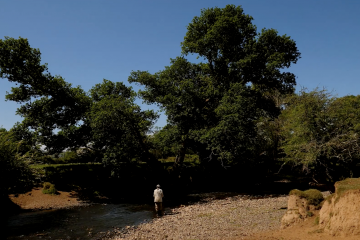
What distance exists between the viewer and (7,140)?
1944 centimetres

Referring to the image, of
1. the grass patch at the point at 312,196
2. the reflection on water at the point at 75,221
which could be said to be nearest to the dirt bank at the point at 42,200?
the reflection on water at the point at 75,221

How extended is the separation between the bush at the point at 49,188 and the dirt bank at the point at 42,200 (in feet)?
1.19

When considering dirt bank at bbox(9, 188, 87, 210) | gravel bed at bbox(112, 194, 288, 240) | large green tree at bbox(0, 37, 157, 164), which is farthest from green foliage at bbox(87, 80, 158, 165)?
gravel bed at bbox(112, 194, 288, 240)

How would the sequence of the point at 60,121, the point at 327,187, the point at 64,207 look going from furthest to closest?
the point at 60,121 < the point at 327,187 < the point at 64,207

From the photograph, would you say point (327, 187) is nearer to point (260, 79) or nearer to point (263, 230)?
point (260, 79)

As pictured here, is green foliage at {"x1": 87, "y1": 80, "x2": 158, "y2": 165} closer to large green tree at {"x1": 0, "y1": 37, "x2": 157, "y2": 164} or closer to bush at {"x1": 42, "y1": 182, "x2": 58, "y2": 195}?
large green tree at {"x1": 0, "y1": 37, "x2": 157, "y2": 164}

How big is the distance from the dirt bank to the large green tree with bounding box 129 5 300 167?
12.8 metres

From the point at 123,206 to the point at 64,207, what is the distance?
5383mm

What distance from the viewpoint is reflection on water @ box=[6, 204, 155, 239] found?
1507cm

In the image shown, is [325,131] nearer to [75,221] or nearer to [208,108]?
[208,108]

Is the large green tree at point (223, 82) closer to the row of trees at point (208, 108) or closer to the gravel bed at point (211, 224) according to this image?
the row of trees at point (208, 108)

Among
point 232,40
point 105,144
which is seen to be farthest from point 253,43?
point 105,144

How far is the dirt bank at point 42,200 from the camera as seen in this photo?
22.7 meters

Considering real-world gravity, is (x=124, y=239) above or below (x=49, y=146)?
below
